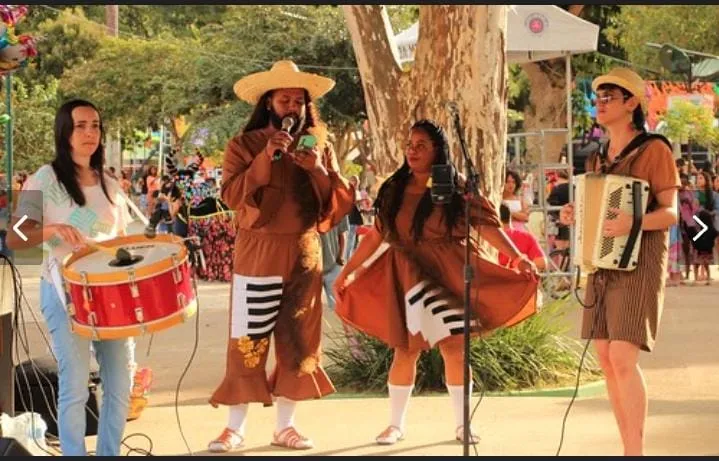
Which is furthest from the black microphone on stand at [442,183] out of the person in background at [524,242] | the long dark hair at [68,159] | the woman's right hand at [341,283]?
the person in background at [524,242]

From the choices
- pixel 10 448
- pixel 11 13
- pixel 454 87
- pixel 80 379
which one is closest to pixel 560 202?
pixel 454 87

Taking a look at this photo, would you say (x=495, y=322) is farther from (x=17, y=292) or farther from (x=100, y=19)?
(x=100, y=19)

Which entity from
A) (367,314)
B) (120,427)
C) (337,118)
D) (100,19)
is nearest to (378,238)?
(367,314)

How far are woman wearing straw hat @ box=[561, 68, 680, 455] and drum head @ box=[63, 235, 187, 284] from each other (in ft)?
6.46

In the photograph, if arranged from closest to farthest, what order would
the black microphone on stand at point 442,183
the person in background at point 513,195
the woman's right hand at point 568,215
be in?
the woman's right hand at point 568,215, the black microphone on stand at point 442,183, the person in background at point 513,195

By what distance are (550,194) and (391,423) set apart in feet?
40.1

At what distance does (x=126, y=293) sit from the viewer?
6.98 meters

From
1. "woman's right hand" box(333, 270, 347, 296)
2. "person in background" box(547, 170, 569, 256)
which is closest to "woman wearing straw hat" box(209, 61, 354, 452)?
"woman's right hand" box(333, 270, 347, 296)

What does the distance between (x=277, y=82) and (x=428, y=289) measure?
139 cm

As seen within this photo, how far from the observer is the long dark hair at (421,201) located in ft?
27.6

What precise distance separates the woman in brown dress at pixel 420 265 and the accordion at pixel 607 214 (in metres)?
1.29

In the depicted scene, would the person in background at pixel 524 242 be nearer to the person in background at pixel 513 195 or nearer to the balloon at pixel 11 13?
the person in background at pixel 513 195

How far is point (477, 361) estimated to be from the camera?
10539mm

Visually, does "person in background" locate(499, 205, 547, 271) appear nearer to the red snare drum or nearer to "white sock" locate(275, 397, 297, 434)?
"white sock" locate(275, 397, 297, 434)
